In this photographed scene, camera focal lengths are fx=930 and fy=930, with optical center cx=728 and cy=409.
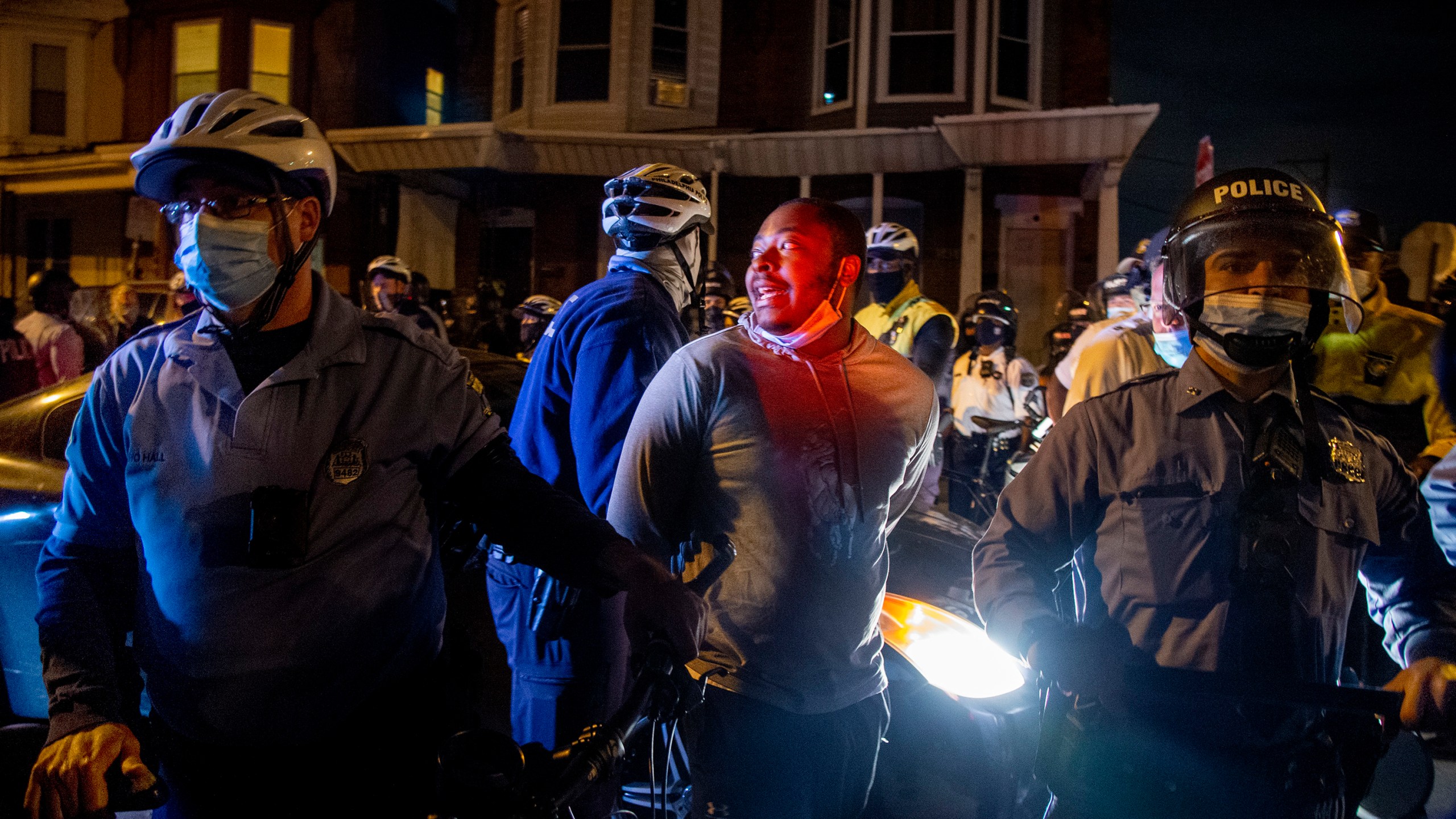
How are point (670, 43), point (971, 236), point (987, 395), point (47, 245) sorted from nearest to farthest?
point (987, 395)
point (971, 236)
point (670, 43)
point (47, 245)

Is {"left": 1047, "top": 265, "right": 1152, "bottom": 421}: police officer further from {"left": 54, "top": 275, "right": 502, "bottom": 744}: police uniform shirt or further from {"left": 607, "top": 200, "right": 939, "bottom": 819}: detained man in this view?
{"left": 54, "top": 275, "right": 502, "bottom": 744}: police uniform shirt

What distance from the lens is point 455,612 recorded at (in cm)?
406

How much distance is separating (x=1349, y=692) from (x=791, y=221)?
5.87ft

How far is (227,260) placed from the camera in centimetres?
205

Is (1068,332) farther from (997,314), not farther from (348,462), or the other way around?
(348,462)

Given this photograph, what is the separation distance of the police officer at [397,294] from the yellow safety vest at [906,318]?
5.10 meters

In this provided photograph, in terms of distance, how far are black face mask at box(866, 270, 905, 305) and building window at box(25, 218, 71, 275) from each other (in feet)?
74.1

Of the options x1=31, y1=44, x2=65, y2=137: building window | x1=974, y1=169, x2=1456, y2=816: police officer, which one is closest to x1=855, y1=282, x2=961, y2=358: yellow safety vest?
x1=974, y1=169, x2=1456, y2=816: police officer

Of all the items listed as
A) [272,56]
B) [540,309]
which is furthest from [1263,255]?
[272,56]

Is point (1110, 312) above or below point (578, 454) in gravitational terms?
above

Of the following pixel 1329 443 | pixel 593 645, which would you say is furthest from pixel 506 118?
pixel 1329 443

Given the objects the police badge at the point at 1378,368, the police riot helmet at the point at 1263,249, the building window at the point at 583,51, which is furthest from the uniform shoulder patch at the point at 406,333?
the building window at the point at 583,51

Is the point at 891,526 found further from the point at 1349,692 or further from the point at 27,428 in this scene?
Result: the point at 27,428

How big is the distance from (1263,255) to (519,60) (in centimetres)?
1821
